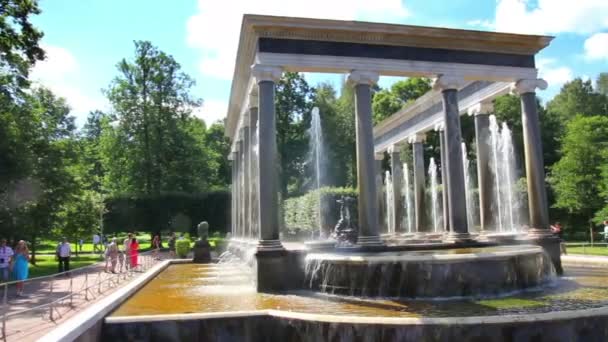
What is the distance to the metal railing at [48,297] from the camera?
9.78 meters

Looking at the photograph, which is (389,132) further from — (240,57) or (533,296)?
(533,296)

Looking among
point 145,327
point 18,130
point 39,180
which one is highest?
point 18,130

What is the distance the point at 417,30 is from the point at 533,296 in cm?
1167

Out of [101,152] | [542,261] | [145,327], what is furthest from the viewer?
[101,152]

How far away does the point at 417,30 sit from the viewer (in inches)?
807

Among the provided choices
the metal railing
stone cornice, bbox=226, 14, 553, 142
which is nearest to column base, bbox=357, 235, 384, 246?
stone cornice, bbox=226, 14, 553, 142

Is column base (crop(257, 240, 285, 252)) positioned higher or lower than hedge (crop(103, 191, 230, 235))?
lower

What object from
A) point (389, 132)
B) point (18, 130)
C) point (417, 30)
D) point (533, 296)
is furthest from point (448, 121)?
point (18, 130)

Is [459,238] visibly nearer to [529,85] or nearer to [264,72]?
[529,85]

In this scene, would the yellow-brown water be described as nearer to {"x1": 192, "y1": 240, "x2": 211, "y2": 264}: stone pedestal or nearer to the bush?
{"x1": 192, "y1": 240, "x2": 211, "y2": 264}: stone pedestal

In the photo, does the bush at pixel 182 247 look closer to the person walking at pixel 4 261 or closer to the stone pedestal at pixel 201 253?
the stone pedestal at pixel 201 253

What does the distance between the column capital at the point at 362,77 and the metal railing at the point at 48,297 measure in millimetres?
11928

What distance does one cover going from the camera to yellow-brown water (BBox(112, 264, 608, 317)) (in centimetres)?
1205

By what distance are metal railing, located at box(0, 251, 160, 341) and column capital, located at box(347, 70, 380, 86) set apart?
1193cm
